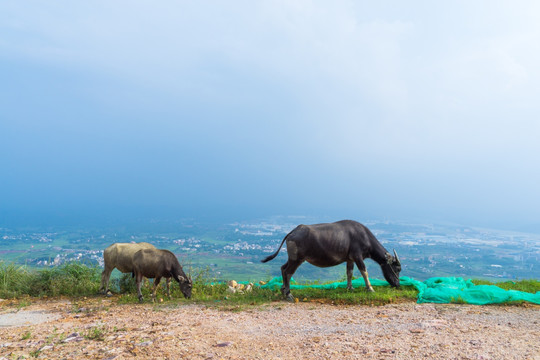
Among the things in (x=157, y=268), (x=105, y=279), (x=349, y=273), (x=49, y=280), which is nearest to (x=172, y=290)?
(x=157, y=268)

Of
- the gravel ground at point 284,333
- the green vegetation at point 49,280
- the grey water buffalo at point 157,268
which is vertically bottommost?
the green vegetation at point 49,280

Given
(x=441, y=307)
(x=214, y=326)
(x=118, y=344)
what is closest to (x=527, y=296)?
(x=441, y=307)

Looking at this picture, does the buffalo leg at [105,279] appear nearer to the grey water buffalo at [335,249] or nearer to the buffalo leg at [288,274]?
the grey water buffalo at [335,249]

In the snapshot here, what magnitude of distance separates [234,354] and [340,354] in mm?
1563

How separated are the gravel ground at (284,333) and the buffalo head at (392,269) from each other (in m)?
1.99

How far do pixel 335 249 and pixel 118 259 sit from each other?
6.32 m

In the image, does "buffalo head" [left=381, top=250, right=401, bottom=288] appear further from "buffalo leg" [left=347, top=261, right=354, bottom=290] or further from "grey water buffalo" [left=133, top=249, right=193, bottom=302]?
"grey water buffalo" [left=133, top=249, right=193, bottom=302]

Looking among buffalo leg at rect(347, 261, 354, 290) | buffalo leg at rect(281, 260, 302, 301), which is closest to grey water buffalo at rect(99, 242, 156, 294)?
buffalo leg at rect(281, 260, 302, 301)

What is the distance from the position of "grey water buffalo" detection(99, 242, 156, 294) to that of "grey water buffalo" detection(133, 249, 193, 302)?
30.1 inches

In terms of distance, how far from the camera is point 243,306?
28.2 ft

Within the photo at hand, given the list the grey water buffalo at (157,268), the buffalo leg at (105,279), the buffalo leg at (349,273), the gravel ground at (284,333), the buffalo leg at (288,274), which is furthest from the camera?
the buffalo leg at (105,279)

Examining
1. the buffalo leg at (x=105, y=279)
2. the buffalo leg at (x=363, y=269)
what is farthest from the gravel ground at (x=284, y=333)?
the buffalo leg at (x=105, y=279)

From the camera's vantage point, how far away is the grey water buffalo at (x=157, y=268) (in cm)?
959

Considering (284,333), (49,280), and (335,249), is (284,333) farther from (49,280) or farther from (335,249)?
(49,280)
